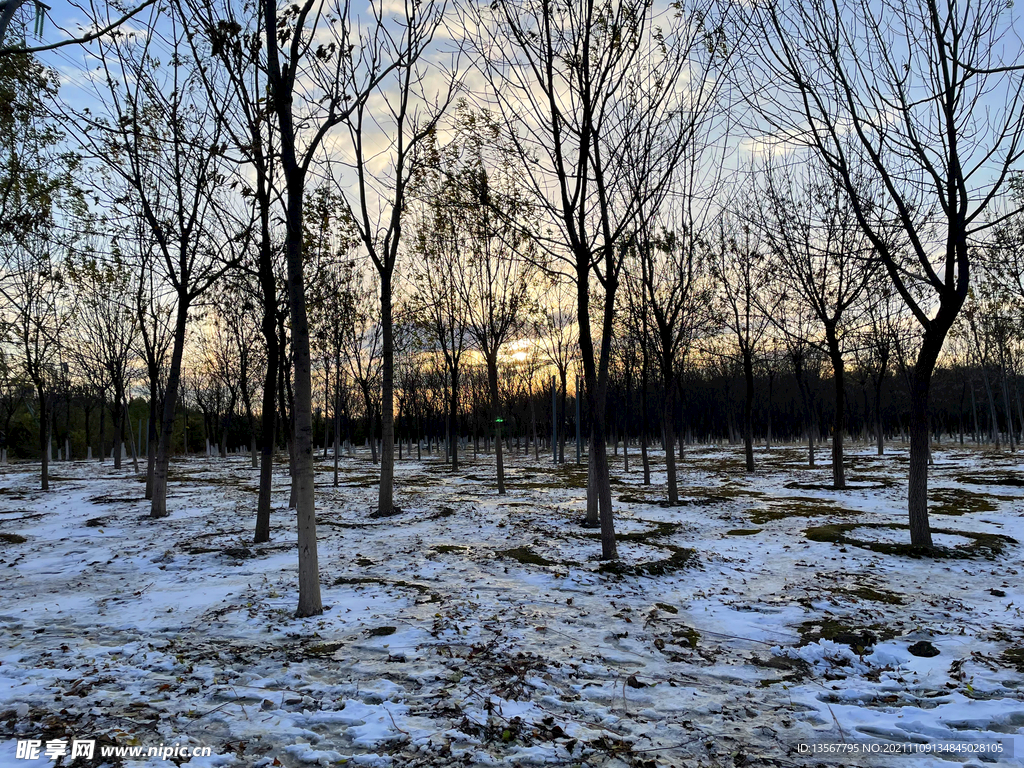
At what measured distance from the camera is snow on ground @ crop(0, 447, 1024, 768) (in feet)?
11.1

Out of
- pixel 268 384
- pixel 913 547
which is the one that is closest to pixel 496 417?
pixel 268 384

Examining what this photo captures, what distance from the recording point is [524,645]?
490cm

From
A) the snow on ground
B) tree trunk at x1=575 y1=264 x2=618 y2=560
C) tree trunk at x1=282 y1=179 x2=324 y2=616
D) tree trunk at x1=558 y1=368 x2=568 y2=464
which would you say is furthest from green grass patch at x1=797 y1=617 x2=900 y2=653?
tree trunk at x1=558 y1=368 x2=568 y2=464

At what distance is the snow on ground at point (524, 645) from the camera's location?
3379 mm

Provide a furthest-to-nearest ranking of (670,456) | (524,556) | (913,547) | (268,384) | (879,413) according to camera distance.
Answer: (879,413) < (670,456) < (268,384) < (524,556) < (913,547)

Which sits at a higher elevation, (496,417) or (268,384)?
(268,384)

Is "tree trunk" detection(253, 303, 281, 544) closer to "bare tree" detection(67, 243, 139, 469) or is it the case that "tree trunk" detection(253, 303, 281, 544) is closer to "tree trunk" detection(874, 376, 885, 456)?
"bare tree" detection(67, 243, 139, 469)

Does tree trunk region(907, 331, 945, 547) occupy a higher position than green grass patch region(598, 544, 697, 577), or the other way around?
tree trunk region(907, 331, 945, 547)

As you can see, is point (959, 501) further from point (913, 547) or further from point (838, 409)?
point (913, 547)

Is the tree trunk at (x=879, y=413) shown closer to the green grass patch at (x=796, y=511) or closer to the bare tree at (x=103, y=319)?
the green grass patch at (x=796, y=511)

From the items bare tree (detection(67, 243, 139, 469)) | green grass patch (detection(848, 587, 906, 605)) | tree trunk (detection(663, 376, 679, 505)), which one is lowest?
green grass patch (detection(848, 587, 906, 605))

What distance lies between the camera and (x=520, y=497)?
16.0m

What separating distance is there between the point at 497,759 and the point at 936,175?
29.5 feet

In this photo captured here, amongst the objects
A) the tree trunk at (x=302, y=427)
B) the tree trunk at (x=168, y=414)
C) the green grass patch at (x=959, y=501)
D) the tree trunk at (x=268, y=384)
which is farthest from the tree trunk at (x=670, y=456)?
the tree trunk at (x=168, y=414)
